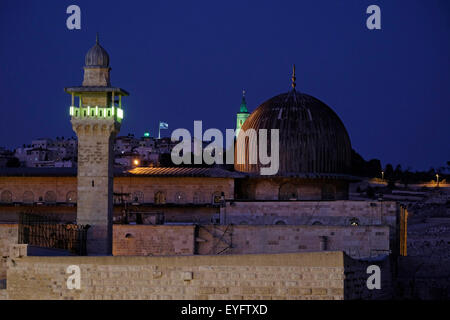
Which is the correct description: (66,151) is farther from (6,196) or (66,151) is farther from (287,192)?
(287,192)

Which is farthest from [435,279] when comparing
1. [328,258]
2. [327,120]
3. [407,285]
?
[328,258]

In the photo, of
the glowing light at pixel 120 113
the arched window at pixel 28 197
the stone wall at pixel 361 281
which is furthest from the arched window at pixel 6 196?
the stone wall at pixel 361 281

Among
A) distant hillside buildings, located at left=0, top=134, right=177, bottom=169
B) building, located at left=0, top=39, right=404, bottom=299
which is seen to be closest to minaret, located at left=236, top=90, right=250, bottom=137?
distant hillside buildings, located at left=0, top=134, right=177, bottom=169

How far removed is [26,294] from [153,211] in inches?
527

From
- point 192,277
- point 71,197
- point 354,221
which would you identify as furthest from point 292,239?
point 71,197

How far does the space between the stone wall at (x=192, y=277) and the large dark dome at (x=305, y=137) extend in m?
14.6

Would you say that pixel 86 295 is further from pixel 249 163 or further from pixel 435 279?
pixel 435 279

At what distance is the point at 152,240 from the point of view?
3731 centimetres

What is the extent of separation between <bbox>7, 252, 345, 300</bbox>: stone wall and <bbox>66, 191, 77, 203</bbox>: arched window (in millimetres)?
13488

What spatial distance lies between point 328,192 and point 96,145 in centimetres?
1122

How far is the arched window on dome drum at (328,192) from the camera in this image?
136 ft

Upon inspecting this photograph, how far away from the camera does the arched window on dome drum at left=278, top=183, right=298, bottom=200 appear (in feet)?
136
